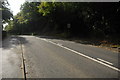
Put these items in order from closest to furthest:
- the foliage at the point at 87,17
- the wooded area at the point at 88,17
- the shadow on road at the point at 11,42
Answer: the shadow on road at the point at 11,42, the wooded area at the point at 88,17, the foliage at the point at 87,17

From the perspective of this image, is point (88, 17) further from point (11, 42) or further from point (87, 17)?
point (11, 42)

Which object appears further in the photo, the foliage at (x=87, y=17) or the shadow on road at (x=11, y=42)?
the foliage at (x=87, y=17)

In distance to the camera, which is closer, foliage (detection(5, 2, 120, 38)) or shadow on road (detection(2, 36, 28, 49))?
shadow on road (detection(2, 36, 28, 49))

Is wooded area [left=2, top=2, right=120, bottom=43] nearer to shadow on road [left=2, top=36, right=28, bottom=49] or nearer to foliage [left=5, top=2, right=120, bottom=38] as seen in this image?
foliage [left=5, top=2, right=120, bottom=38]

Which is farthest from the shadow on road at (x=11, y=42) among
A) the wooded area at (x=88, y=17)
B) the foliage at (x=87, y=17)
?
the foliage at (x=87, y=17)

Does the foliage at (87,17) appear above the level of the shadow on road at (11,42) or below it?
above

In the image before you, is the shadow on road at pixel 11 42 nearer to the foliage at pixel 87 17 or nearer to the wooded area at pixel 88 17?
the wooded area at pixel 88 17

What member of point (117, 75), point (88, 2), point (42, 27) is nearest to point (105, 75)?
point (117, 75)

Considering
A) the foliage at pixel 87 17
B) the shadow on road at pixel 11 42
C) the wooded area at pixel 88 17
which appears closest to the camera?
the shadow on road at pixel 11 42

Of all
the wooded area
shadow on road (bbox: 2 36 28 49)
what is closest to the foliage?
the wooded area

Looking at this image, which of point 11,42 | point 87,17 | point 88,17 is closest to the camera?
point 11,42

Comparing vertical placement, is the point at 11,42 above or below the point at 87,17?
below

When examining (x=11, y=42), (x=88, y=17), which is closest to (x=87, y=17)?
(x=88, y=17)

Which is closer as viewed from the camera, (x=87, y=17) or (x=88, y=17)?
(x=88, y=17)
